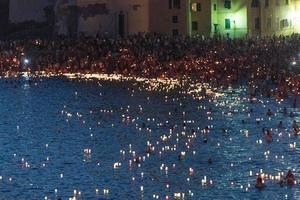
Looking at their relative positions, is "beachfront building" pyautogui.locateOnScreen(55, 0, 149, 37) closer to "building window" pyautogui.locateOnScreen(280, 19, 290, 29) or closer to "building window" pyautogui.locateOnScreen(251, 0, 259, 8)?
"building window" pyautogui.locateOnScreen(251, 0, 259, 8)

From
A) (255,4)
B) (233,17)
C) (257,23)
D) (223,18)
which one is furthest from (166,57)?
(255,4)

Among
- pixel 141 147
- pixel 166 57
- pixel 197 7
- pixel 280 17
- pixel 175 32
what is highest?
pixel 197 7

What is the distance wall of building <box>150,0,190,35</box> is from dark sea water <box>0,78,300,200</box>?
2384 centimetres

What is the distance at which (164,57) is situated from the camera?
98000mm

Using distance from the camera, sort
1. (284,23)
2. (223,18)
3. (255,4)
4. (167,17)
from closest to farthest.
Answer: (167,17) < (223,18) < (255,4) < (284,23)

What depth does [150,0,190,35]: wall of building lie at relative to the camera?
105250mm

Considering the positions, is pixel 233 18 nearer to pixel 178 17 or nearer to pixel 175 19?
pixel 178 17

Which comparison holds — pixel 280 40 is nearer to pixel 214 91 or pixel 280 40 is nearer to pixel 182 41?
pixel 182 41

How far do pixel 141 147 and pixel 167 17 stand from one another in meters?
51.1

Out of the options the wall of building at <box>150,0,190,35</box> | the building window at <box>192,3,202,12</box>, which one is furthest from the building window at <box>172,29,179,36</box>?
the building window at <box>192,3,202,12</box>

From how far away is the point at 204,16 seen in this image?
10694cm

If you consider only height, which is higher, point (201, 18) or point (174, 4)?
point (174, 4)

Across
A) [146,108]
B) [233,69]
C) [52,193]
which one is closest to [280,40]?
[233,69]

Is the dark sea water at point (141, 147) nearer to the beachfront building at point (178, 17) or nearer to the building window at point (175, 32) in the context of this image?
the beachfront building at point (178, 17)
